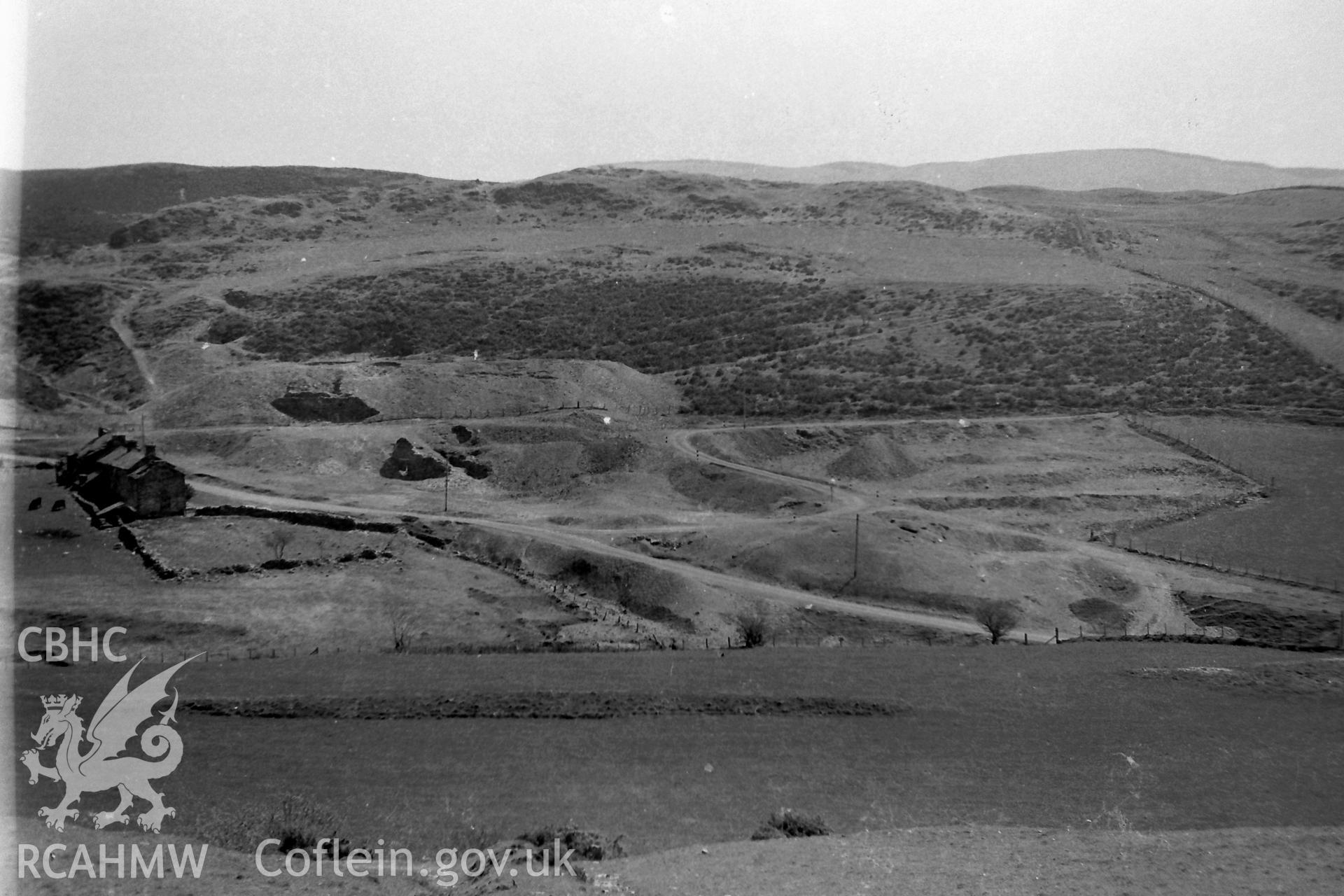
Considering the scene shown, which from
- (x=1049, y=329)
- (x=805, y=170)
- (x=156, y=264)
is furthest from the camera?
(x=805, y=170)

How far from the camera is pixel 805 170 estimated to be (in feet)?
596

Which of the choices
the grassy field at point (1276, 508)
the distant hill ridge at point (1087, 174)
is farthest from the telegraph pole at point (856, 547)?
the distant hill ridge at point (1087, 174)

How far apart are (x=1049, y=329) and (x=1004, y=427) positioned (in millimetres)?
16735

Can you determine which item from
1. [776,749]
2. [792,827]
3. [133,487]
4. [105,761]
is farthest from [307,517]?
[792,827]

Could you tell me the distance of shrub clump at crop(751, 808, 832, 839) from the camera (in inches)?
484

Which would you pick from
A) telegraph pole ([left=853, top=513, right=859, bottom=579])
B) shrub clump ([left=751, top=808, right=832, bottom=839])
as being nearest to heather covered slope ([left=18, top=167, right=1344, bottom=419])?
telegraph pole ([left=853, top=513, right=859, bottom=579])

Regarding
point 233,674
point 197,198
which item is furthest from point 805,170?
point 233,674

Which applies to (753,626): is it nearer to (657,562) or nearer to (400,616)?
(657,562)

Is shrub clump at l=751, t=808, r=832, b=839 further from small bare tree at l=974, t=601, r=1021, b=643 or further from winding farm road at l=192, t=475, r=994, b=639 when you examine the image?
winding farm road at l=192, t=475, r=994, b=639

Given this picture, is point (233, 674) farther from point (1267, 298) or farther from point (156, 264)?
point (156, 264)

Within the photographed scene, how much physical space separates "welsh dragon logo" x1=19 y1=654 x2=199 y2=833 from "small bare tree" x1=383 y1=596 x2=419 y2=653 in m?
12.2

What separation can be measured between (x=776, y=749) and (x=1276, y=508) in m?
35.5

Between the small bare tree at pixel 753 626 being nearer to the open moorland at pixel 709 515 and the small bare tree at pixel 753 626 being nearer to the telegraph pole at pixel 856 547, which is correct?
the open moorland at pixel 709 515

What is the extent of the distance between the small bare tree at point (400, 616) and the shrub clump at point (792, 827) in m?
15.8
